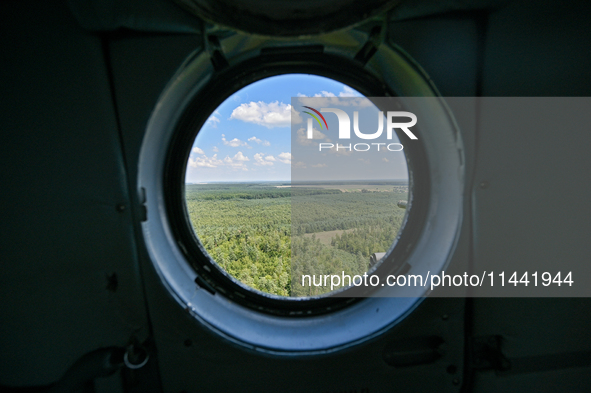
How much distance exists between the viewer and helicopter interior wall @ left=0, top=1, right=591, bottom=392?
0.67 meters

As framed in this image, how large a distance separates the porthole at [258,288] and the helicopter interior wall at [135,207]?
0.18 feet

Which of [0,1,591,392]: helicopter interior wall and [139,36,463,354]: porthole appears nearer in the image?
[0,1,591,392]: helicopter interior wall

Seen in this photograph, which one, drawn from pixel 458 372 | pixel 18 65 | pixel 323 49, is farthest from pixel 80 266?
pixel 458 372

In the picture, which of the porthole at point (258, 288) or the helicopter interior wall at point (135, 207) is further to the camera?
the porthole at point (258, 288)

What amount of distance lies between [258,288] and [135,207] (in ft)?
1.65

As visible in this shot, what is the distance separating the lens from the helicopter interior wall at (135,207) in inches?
26.4

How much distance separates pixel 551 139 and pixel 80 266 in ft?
4.22

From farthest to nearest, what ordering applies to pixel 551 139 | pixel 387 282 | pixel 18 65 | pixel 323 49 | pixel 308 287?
pixel 308 287 < pixel 387 282 < pixel 323 49 < pixel 551 139 < pixel 18 65

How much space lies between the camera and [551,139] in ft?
2.56

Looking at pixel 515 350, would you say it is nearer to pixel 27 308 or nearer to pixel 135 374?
pixel 135 374

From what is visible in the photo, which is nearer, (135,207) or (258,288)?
(135,207)

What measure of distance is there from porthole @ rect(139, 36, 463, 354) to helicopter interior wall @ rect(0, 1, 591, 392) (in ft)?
0.18

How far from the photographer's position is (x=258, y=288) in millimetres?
1028

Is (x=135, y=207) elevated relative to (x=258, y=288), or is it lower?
elevated
